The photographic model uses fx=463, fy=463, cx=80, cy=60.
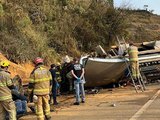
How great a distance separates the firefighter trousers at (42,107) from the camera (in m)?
11.6

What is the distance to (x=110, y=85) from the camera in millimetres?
23062

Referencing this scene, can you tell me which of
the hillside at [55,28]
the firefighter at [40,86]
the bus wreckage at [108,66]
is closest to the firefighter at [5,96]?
the firefighter at [40,86]

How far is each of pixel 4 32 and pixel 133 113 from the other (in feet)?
47.8

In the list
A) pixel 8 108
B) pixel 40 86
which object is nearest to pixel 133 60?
pixel 40 86

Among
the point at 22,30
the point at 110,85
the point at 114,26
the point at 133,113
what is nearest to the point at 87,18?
the point at 114,26

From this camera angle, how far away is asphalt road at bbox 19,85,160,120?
42.4 ft

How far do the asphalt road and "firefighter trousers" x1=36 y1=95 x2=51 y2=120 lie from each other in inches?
60.2

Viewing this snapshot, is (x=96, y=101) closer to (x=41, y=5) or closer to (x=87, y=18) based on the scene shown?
(x=41, y=5)

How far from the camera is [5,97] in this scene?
1102 cm

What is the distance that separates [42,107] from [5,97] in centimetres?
119

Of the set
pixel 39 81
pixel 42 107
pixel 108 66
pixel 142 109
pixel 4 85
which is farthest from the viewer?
pixel 108 66

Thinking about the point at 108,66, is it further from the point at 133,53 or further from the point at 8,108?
the point at 8,108

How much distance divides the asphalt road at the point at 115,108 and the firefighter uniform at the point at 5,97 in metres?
2.51

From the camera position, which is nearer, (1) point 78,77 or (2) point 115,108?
(2) point 115,108
